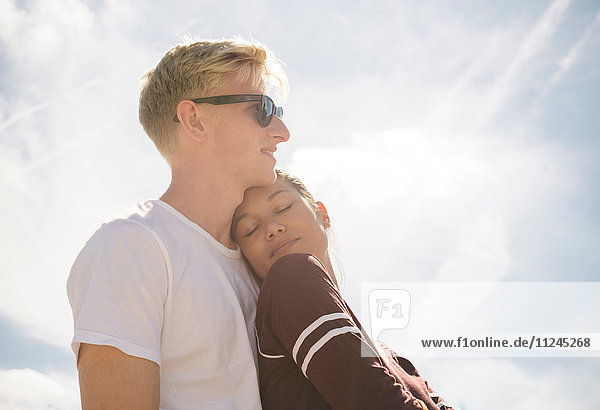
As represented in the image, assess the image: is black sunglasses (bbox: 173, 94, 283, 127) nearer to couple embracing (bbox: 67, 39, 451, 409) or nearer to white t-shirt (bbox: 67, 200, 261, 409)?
couple embracing (bbox: 67, 39, 451, 409)

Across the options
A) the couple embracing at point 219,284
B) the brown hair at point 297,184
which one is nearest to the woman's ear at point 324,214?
the brown hair at point 297,184

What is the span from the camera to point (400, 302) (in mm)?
3240

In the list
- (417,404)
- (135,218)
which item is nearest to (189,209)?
(135,218)

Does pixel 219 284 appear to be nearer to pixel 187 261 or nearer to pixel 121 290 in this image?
pixel 187 261

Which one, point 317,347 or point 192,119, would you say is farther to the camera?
point 192,119

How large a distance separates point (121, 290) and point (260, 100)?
1739 mm

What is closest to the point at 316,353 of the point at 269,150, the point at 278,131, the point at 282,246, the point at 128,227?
the point at 128,227

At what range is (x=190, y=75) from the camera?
11.9ft

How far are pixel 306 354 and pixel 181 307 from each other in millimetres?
755

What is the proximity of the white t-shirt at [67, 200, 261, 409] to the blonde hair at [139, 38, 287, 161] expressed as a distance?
0.89 meters

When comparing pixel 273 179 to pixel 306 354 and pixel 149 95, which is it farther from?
pixel 306 354

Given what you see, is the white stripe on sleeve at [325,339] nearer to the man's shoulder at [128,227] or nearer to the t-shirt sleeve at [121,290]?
the t-shirt sleeve at [121,290]

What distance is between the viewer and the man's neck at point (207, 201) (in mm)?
3342

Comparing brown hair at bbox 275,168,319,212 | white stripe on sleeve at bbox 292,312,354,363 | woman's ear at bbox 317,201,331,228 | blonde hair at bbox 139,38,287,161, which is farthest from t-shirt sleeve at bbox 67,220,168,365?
woman's ear at bbox 317,201,331,228
